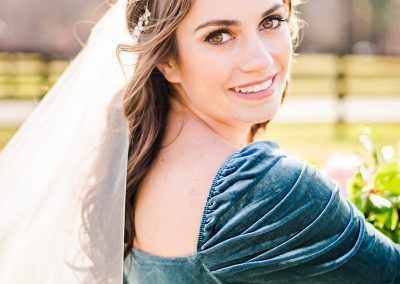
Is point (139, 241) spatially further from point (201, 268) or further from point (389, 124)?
point (389, 124)

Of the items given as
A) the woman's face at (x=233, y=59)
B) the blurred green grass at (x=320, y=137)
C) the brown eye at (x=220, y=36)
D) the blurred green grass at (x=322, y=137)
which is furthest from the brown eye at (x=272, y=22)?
the blurred green grass at (x=322, y=137)

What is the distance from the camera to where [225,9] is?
80.7 inches

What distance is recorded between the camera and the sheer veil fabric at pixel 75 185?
85.4 inches

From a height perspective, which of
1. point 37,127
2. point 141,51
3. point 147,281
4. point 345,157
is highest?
point 141,51

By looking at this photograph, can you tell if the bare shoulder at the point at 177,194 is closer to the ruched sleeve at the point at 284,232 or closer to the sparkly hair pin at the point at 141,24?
the ruched sleeve at the point at 284,232

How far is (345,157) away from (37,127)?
1.11 meters

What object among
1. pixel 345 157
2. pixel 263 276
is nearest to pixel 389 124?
pixel 345 157

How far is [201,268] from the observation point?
Result: 1.93m

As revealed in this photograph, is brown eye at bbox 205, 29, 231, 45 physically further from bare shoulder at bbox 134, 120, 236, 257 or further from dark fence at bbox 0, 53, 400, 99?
dark fence at bbox 0, 53, 400, 99

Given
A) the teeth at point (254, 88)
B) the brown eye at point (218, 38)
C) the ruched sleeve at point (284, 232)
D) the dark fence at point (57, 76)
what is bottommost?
the ruched sleeve at point (284, 232)

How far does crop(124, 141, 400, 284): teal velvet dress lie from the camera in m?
1.85

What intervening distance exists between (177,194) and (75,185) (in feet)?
1.33

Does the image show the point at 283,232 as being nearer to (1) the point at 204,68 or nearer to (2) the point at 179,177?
(2) the point at 179,177

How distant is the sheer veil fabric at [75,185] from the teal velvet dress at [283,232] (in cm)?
36
